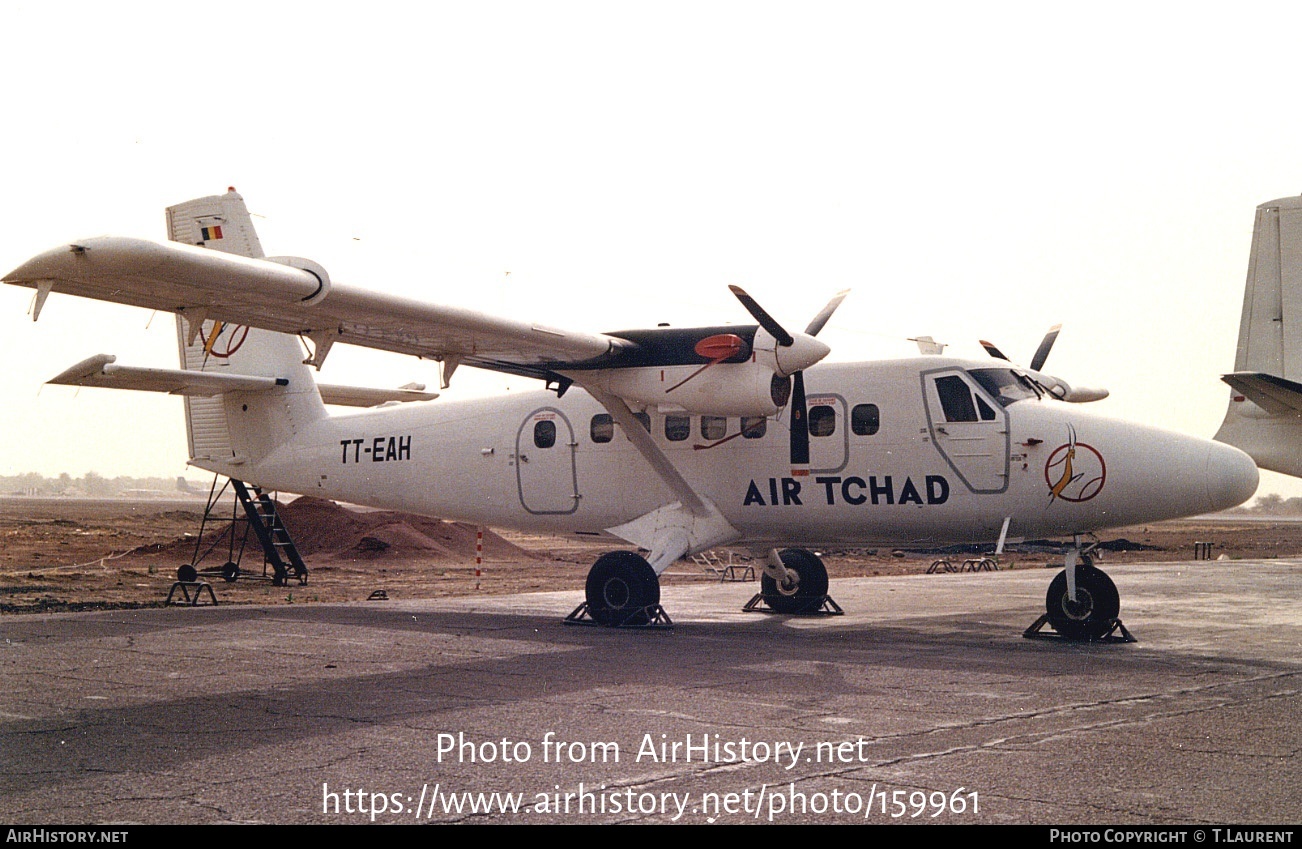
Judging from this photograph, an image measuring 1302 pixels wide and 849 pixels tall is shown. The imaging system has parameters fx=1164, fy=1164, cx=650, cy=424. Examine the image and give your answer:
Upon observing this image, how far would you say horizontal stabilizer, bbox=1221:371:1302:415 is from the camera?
44.4ft

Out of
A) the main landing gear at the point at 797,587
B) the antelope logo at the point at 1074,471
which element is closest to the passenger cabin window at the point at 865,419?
the antelope logo at the point at 1074,471

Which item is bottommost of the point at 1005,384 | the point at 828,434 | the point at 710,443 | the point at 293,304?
the point at 710,443

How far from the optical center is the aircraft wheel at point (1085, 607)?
12.4 metres

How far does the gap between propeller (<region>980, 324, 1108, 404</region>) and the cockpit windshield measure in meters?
0.30

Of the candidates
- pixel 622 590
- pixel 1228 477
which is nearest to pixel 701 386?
pixel 622 590

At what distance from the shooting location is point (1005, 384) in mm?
13320

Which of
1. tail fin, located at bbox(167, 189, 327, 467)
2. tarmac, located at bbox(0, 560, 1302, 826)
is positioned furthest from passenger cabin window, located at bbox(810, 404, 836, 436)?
tail fin, located at bbox(167, 189, 327, 467)

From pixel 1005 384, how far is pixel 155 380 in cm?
1136

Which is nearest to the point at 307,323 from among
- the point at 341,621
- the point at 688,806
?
the point at 341,621

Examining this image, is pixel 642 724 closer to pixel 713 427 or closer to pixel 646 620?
pixel 646 620

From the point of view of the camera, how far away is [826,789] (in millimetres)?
Answer: 5727

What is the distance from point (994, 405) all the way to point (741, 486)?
10.3ft

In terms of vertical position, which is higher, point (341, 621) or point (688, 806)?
point (688, 806)

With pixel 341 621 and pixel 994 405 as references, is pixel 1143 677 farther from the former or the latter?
pixel 341 621
